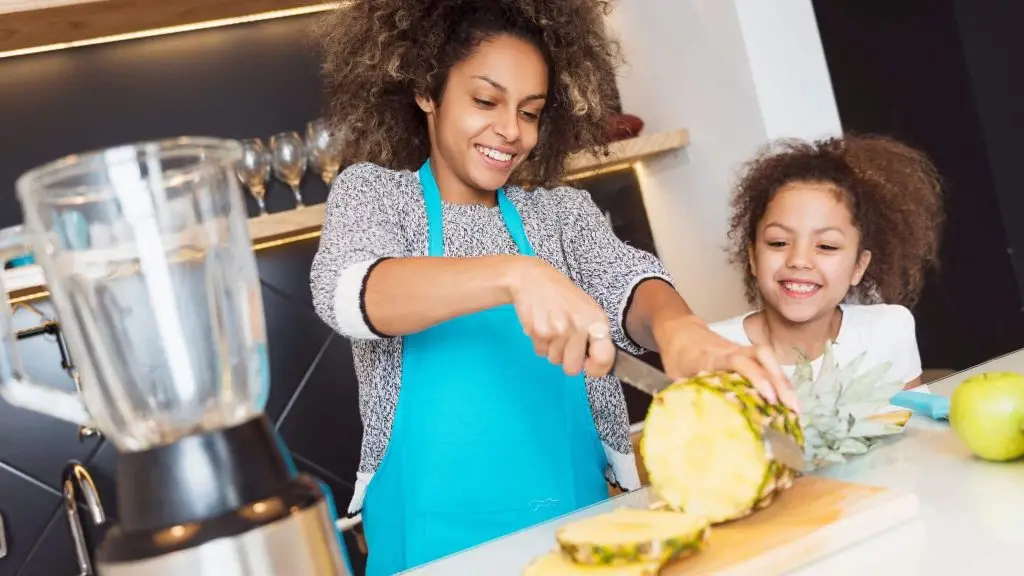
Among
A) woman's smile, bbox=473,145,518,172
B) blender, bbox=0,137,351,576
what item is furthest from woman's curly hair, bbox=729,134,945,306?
blender, bbox=0,137,351,576

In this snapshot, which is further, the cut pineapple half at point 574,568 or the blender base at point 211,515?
the cut pineapple half at point 574,568

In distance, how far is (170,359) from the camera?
0.59 m

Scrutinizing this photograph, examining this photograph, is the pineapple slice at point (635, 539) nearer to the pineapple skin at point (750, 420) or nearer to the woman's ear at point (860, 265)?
the pineapple skin at point (750, 420)

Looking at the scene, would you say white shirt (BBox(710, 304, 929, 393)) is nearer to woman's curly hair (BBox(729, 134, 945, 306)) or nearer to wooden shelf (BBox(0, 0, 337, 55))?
woman's curly hair (BBox(729, 134, 945, 306))

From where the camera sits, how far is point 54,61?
227 cm

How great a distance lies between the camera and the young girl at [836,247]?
1.81m

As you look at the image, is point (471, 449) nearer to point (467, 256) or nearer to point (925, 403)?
point (467, 256)

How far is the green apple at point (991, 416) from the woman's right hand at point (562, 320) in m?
0.33

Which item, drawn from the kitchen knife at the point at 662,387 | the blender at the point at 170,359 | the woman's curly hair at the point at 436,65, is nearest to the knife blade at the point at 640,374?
the kitchen knife at the point at 662,387

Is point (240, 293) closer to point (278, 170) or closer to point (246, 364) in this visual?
point (246, 364)

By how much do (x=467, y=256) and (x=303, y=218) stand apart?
0.98 metres

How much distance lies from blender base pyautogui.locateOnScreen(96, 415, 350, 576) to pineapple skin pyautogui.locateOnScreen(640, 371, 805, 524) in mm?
409

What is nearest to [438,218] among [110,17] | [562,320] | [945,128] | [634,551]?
[562,320]

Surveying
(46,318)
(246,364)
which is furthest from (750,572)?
(46,318)
